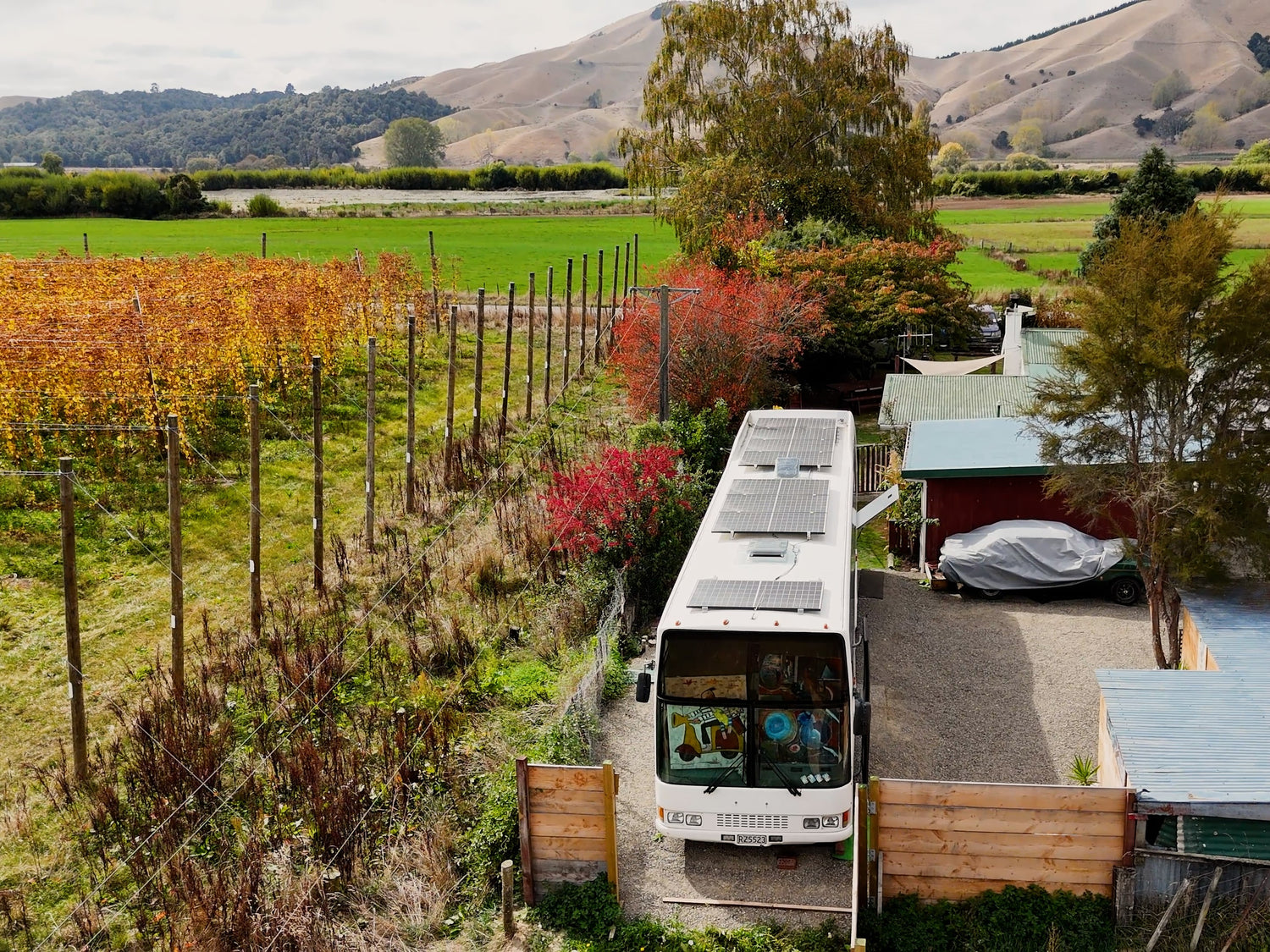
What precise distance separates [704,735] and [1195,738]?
4870 mm

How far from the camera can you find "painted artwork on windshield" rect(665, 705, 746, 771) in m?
11.8

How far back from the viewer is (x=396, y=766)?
43.5ft

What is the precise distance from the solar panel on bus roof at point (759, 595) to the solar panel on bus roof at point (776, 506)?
194cm

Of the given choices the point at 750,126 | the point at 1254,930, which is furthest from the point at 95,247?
the point at 1254,930

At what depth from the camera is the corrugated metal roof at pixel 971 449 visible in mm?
20750

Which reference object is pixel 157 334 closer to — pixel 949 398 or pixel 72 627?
pixel 72 627

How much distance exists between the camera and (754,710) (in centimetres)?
1168

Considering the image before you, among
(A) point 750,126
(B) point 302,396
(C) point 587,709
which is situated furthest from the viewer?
(A) point 750,126

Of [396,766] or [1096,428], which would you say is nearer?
[396,766]

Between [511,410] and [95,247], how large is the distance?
4012 cm

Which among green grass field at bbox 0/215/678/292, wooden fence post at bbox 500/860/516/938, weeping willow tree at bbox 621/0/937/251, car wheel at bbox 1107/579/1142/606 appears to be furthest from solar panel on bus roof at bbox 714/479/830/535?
green grass field at bbox 0/215/678/292

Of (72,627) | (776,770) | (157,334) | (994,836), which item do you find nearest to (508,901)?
(776,770)

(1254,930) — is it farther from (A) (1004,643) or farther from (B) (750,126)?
(B) (750,126)

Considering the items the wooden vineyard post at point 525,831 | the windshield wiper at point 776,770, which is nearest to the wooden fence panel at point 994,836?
the windshield wiper at point 776,770
